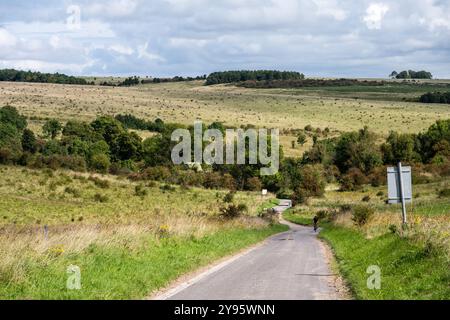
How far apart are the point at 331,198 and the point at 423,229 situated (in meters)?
77.3

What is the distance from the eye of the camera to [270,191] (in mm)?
115000

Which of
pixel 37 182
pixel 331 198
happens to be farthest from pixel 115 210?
pixel 331 198

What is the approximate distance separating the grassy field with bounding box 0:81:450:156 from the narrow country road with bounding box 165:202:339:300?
113m

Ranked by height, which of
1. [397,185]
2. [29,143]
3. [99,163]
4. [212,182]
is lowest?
[212,182]

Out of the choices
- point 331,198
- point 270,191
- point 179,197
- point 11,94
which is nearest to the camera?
point 179,197

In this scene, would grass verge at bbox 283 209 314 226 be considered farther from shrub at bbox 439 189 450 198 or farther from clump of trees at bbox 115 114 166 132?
clump of trees at bbox 115 114 166 132

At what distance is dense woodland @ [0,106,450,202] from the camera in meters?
99.4

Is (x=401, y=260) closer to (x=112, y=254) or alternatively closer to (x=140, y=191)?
(x=112, y=254)

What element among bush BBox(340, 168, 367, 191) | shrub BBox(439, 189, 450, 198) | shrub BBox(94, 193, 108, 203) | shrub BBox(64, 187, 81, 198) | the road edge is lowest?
bush BBox(340, 168, 367, 191)

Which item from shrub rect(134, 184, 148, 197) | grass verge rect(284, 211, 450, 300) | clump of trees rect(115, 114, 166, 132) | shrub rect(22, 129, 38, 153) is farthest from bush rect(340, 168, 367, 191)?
grass verge rect(284, 211, 450, 300)

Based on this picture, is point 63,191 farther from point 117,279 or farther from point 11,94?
point 11,94

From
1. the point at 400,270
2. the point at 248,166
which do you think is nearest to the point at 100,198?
the point at 400,270

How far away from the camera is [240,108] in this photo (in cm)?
17388

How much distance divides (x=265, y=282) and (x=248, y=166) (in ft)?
336
